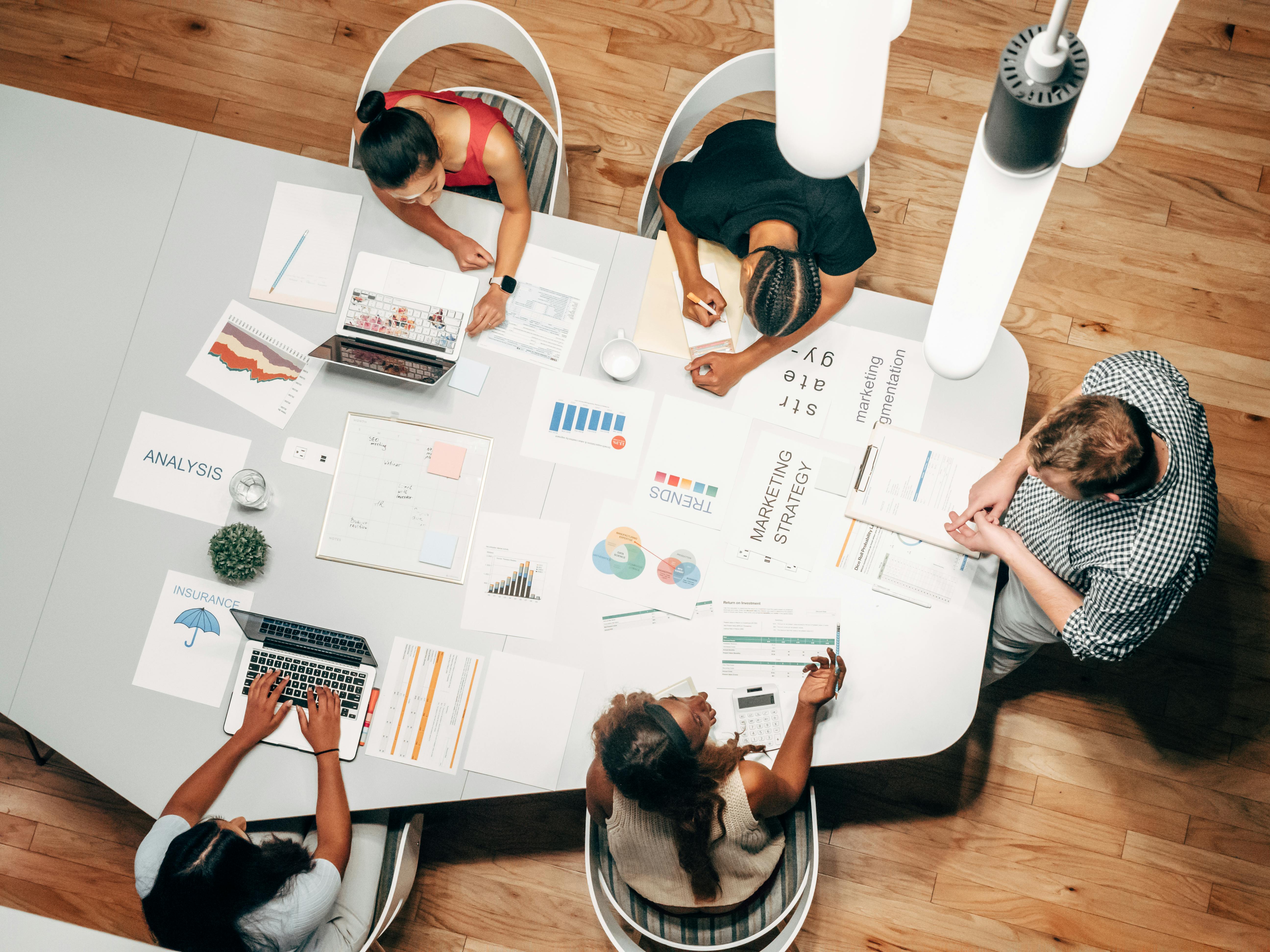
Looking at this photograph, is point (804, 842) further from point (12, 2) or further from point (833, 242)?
point (12, 2)

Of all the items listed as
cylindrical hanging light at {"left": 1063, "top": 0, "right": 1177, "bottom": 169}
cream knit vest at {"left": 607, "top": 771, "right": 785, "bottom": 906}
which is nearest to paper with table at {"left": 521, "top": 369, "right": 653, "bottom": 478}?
cream knit vest at {"left": 607, "top": 771, "right": 785, "bottom": 906}

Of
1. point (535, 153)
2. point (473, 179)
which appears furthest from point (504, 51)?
point (473, 179)

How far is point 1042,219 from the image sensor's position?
2891mm

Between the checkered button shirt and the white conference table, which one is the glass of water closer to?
the white conference table

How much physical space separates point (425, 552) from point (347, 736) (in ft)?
1.43

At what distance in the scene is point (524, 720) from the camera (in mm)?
1874

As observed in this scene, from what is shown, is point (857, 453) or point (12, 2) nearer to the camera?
point (857, 453)

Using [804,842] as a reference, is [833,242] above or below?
above

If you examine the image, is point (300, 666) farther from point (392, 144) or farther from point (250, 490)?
point (392, 144)

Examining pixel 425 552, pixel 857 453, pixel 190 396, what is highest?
pixel 857 453

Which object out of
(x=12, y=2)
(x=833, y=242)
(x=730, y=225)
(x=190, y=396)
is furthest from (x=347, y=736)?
(x=12, y=2)

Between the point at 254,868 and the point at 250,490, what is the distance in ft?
2.64

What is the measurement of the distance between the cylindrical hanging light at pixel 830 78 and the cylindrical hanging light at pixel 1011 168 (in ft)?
0.31

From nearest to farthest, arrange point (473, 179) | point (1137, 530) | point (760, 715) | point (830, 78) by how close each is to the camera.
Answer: point (830, 78)
point (1137, 530)
point (760, 715)
point (473, 179)
